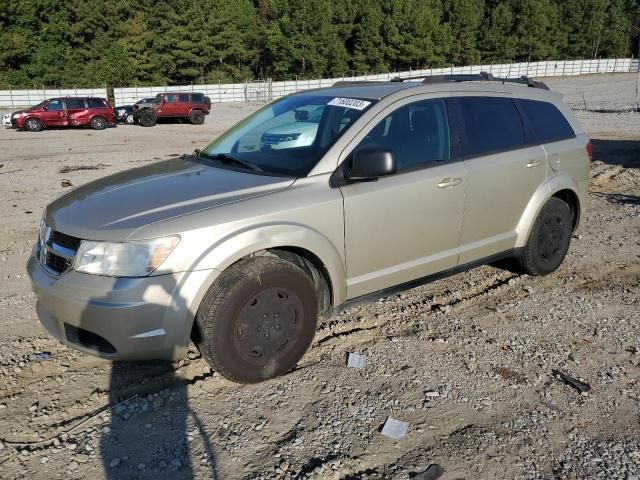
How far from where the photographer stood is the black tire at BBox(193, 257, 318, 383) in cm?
320

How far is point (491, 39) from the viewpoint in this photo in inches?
3312

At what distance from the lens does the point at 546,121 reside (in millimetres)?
5121

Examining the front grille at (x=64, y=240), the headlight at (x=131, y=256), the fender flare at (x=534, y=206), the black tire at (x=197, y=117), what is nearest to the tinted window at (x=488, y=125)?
the fender flare at (x=534, y=206)

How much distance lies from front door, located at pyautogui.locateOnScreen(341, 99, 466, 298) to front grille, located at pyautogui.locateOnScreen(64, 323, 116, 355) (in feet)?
5.10

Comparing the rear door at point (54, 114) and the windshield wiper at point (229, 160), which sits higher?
the windshield wiper at point (229, 160)

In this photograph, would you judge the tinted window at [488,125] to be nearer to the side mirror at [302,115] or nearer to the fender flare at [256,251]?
the side mirror at [302,115]

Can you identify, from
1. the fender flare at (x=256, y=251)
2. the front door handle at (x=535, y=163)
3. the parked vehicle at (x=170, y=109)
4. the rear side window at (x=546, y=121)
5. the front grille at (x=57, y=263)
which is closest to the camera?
the fender flare at (x=256, y=251)

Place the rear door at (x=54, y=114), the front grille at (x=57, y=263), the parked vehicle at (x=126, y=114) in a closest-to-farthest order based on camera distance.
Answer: the front grille at (x=57, y=263) → the rear door at (x=54, y=114) → the parked vehicle at (x=126, y=114)

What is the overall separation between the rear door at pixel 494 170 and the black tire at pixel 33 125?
25.6 meters

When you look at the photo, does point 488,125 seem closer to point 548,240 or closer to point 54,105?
point 548,240

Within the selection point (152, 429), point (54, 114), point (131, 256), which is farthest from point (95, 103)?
point (152, 429)

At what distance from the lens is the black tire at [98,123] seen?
26672 mm

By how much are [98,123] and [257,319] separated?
26.2 m

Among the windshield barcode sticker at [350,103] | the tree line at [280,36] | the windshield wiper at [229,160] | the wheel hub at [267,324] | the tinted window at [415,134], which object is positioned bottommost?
the wheel hub at [267,324]
